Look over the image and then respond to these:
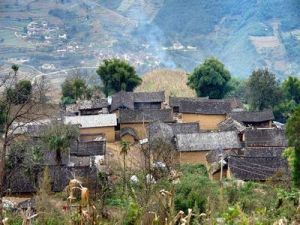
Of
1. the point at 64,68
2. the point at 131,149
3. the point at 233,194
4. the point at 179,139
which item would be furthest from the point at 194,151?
the point at 64,68

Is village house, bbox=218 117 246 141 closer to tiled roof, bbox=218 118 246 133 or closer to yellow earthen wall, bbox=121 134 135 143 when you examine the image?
tiled roof, bbox=218 118 246 133

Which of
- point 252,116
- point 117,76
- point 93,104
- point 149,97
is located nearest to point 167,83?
point 117,76

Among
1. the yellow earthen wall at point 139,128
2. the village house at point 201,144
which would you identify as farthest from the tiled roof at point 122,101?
the village house at point 201,144

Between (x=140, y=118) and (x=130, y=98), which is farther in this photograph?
(x=130, y=98)

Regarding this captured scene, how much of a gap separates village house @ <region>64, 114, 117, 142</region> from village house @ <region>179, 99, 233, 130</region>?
409cm

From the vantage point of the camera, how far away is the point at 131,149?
77.6ft

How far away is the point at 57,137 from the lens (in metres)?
19.6

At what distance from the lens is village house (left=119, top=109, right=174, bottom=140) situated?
26.0m

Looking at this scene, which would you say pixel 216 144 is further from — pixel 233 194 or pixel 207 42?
pixel 207 42

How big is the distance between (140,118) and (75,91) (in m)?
7.34

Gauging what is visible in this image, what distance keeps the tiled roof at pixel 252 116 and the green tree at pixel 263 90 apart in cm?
328

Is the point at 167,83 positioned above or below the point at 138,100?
above

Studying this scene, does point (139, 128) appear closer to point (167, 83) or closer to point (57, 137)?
point (57, 137)

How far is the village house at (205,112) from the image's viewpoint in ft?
90.1
